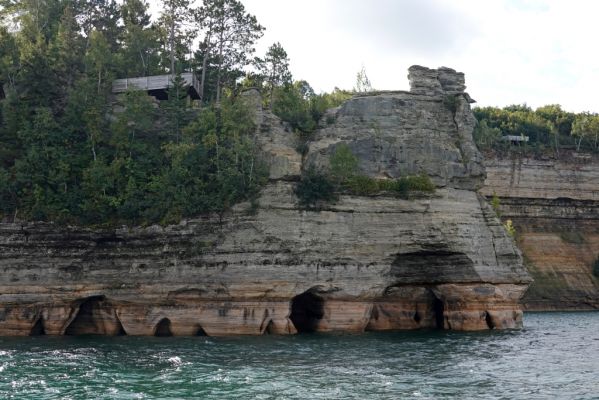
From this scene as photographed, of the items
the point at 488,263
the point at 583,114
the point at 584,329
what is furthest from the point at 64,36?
the point at 583,114

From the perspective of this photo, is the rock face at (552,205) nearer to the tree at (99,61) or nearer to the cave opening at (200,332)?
the tree at (99,61)

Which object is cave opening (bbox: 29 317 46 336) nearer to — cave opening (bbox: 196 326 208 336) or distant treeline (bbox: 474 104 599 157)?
cave opening (bbox: 196 326 208 336)

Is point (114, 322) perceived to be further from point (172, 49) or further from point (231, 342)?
point (172, 49)

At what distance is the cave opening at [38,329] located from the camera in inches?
1315

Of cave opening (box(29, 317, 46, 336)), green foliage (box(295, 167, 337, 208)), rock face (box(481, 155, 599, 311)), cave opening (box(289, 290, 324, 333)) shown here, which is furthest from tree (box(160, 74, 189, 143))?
rock face (box(481, 155, 599, 311))

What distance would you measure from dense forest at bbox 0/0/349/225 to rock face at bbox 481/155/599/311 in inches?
1147

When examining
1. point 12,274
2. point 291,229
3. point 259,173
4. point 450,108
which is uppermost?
point 450,108

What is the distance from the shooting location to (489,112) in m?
81.6

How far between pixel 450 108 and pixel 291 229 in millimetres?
13561

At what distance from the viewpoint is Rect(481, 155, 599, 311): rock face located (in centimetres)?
6594

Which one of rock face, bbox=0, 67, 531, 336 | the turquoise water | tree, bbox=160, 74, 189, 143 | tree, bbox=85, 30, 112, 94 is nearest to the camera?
the turquoise water

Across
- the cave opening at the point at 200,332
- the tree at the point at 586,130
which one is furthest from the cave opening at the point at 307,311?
the tree at the point at 586,130

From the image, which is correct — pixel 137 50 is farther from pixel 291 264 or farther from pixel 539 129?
pixel 539 129

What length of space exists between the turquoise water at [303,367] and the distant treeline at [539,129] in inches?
1524
